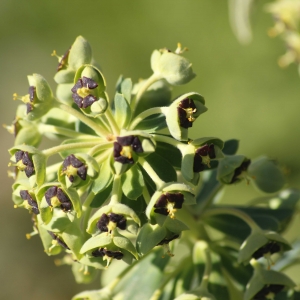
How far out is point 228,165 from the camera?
252 centimetres

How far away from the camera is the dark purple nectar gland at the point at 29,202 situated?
235 cm

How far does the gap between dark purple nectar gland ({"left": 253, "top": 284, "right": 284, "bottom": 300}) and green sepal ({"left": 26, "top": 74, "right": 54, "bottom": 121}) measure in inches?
55.3

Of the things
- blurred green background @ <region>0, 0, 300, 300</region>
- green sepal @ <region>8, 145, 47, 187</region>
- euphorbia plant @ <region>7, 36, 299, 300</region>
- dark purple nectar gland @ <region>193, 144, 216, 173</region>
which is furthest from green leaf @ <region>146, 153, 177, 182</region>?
blurred green background @ <region>0, 0, 300, 300</region>

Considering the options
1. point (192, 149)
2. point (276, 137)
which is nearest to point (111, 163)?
point (192, 149)

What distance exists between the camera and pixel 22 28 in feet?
32.8

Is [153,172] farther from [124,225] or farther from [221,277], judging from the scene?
[221,277]

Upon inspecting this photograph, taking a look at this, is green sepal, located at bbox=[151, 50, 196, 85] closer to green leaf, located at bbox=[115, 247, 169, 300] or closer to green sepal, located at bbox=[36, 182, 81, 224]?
green sepal, located at bbox=[36, 182, 81, 224]

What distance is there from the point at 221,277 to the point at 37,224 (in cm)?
107

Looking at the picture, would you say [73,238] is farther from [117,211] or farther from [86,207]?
[117,211]

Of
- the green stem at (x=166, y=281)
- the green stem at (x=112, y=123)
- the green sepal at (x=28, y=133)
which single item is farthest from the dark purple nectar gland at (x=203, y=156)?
the green sepal at (x=28, y=133)

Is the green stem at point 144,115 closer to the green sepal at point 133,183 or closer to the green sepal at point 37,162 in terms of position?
the green sepal at point 133,183

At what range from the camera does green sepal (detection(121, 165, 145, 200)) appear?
2.34 metres

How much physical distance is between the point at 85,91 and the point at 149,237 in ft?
2.32

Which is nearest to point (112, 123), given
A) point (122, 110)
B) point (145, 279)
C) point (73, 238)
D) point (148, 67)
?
point (122, 110)
